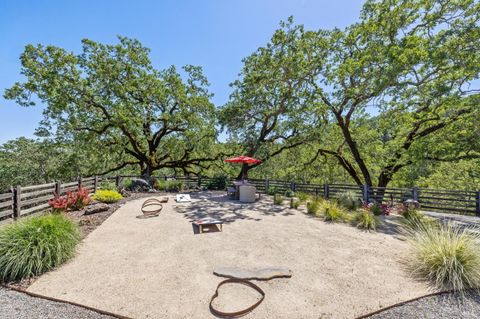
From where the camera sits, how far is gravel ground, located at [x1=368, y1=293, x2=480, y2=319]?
2635 mm

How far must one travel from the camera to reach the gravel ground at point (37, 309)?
8.52ft

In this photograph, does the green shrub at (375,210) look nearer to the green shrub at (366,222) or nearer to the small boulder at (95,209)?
the green shrub at (366,222)

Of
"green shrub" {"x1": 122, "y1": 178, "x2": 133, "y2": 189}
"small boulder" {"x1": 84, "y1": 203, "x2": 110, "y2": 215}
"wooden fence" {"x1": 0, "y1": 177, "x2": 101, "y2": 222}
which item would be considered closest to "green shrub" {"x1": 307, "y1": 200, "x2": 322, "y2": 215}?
"small boulder" {"x1": 84, "y1": 203, "x2": 110, "y2": 215}

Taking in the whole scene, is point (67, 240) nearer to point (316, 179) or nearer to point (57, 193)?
point (57, 193)

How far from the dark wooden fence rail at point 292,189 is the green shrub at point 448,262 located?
627cm

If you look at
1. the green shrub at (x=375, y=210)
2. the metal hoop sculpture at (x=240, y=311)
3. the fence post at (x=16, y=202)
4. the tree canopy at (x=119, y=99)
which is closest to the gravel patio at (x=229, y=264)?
the metal hoop sculpture at (x=240, y=311)

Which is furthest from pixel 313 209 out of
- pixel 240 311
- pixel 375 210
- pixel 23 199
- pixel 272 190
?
pixel 23 199

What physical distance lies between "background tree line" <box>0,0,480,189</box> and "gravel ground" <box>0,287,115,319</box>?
11.3 m

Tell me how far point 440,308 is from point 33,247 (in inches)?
241

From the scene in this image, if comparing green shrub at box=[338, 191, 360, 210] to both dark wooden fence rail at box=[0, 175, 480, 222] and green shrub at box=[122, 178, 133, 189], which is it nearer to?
dark wooden fence rail at box=[0, 175, 480, 222]

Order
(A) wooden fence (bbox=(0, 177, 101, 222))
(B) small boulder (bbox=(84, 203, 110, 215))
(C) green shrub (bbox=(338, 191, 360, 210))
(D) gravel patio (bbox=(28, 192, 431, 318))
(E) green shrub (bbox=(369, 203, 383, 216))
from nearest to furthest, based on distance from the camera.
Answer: (D) gravel patio (bbox=(28, 192, 431, 318)) < (A) wooden fence (bbox=(0, 177, 101, 222)) < (B) small boulder (bbox=(84, 203, 110, 215)) < (E) green shrub (bbox=(369, 203, 383, 216)) < (C) green shrub (bbox=(338, 191, 360, 210))

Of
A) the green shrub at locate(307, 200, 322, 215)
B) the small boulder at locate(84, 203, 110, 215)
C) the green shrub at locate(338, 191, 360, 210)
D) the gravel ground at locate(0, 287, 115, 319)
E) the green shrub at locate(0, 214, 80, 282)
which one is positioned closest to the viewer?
the gravel ground at locate(0, 287, 115, 319)

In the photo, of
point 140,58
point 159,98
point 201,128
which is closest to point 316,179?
point 201,128

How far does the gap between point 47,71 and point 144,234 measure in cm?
1364
